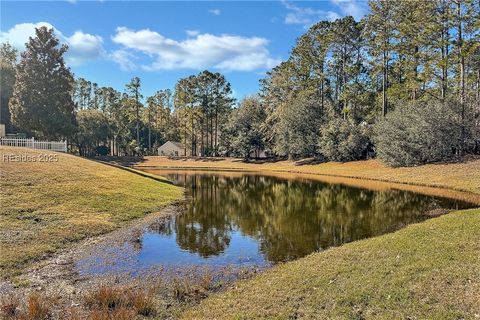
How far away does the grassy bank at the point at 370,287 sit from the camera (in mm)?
7551

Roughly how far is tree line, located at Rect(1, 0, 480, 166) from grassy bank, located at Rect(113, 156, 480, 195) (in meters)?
2.59

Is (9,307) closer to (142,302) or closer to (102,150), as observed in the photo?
(142,302)

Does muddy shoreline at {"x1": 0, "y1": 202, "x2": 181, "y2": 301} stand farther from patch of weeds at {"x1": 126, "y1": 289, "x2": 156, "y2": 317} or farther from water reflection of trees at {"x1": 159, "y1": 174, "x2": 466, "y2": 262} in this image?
water reflection of trees at {"x1": 159, "y1": 174, "x2": 466, "y2": 262}

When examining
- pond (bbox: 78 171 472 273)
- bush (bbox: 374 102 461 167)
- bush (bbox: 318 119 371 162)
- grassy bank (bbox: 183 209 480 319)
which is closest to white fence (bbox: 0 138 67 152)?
pond (bbox: 78 171 472 273)

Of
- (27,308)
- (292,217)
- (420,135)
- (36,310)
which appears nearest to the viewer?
(36,310)

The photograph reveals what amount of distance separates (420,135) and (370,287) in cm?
4040

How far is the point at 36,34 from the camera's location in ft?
184

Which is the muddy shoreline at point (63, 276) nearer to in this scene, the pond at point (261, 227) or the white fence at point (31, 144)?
the pond at point (261, 227)

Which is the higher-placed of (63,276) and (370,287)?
(370,287)

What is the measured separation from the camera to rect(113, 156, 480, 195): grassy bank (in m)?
34.6

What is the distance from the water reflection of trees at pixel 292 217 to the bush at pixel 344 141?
26084 millimetres

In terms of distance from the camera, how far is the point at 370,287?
28.1 feet

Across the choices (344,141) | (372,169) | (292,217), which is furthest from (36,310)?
(344,141)

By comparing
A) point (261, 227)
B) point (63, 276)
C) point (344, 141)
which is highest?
point (344, 141)
